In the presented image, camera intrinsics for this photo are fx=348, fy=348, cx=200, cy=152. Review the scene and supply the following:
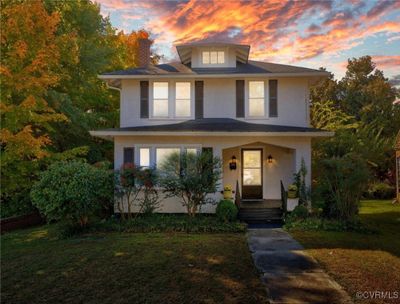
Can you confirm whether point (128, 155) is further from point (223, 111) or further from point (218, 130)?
point (223, 111)

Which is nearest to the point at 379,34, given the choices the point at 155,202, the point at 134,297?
the point at 155,202

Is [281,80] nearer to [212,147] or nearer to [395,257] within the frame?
[212,147]

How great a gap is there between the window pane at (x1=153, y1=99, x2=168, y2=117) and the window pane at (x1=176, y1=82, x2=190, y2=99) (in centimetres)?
62

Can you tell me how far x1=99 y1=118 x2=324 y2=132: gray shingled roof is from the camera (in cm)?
1303

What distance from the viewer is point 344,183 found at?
35.9 feet

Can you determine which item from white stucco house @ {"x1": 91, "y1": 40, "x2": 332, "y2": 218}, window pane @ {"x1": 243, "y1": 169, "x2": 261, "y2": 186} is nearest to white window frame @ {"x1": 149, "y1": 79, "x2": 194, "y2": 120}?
white stucco house @ {"x1": 91, "y1": 40, "x2": 332, "y2": 218}

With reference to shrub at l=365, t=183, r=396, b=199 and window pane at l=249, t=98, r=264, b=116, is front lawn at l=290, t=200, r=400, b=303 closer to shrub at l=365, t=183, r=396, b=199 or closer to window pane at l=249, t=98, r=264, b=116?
window pane at l=249, t=98, r=264, b=116

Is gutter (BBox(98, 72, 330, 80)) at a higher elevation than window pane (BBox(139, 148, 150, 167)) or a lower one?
higher

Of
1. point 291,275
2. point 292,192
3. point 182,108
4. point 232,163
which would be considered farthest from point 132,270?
point 182,108

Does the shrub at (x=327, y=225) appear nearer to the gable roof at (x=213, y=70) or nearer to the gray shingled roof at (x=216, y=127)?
the gray shingled roof at (x=216, y=127)

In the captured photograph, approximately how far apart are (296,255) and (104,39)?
17232 mm

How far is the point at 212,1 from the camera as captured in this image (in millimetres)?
13195

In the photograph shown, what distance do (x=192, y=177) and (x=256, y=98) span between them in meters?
5.16

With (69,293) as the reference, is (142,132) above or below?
above
